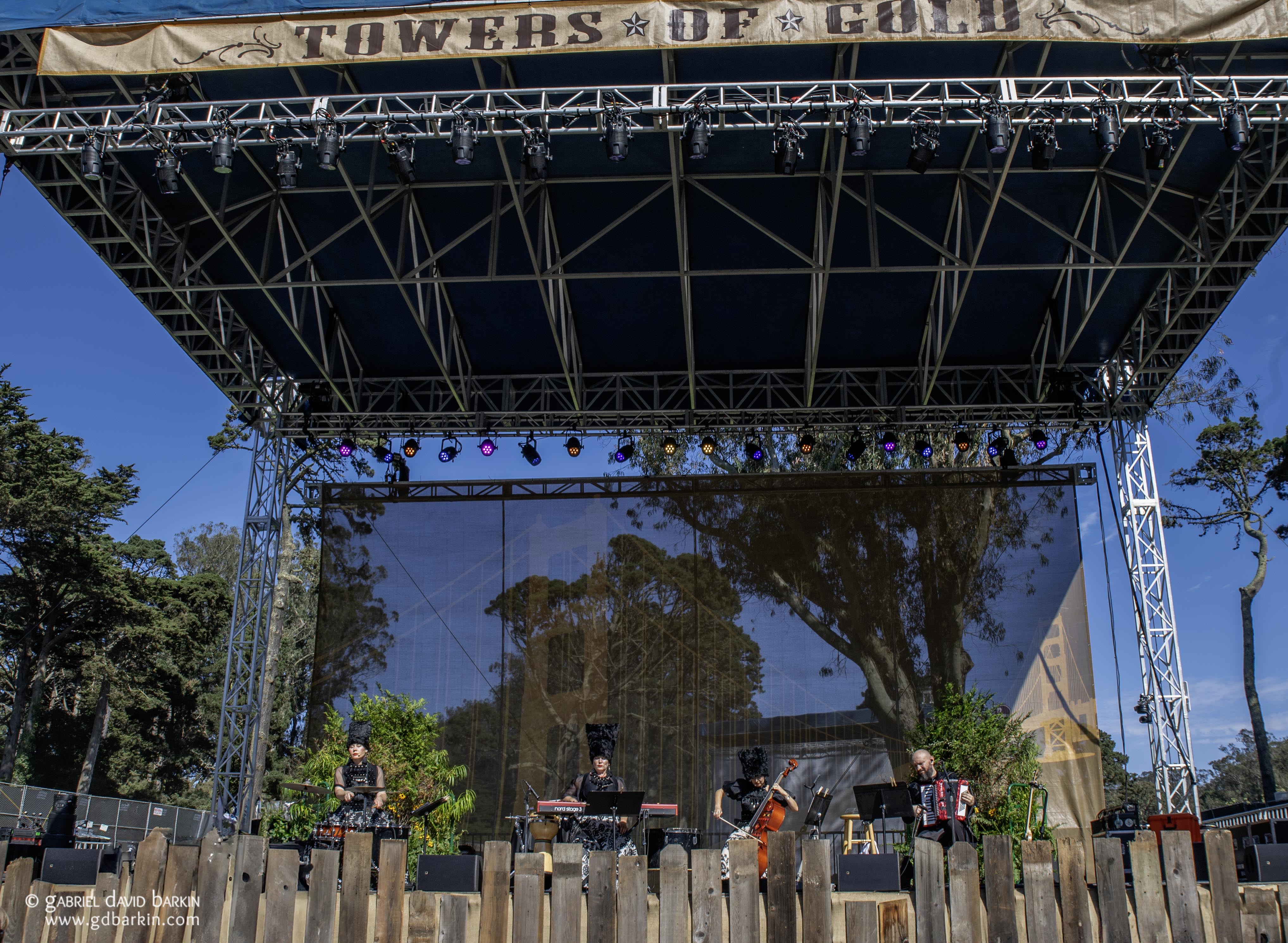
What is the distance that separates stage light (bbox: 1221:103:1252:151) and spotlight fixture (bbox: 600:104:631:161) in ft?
13.6

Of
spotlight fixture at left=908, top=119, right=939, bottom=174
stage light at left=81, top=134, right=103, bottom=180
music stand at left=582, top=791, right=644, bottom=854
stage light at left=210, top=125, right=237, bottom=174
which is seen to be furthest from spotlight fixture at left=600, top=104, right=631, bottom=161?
music stand at left=582, top=791, right=644, bottom=854

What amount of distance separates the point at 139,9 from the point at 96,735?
25.0 m

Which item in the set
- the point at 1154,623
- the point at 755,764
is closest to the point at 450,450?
the point at 755,764

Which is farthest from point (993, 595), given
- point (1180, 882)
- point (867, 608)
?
point (1180, 882)

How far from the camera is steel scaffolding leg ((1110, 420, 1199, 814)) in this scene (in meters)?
9.86

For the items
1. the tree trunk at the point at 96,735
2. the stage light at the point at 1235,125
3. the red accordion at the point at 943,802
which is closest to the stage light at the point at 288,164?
the red accordion at the point at 943,802

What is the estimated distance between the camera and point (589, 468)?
34219 mm

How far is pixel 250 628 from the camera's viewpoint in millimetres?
11844

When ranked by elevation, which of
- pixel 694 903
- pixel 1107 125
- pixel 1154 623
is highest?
pixel 1107 125

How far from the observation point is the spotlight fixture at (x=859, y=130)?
7.21 meters

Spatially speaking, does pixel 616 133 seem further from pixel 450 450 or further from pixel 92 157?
pixel 450 450

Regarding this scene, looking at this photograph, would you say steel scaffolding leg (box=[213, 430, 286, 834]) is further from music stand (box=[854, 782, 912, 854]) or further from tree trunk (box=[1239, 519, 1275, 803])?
tree trunk (box=[1239, 519, 1275, 803])

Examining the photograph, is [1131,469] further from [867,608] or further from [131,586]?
[131,586]

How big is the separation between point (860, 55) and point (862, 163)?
1137 millimetres
